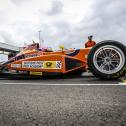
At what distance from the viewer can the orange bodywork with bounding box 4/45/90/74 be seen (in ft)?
23.8

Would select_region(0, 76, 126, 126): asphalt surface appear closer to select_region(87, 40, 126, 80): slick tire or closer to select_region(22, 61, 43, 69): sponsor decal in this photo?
select_region(87, 40, 126, 80): slick tire

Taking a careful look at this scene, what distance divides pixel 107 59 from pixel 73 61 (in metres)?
1.09

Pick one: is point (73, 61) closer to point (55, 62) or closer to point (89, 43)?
point (55, 62)

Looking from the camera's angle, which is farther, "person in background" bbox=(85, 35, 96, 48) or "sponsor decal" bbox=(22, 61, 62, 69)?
"person in background" bbox=(85, 35, 96, 48)

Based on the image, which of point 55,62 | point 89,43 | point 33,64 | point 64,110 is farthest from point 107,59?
point 64,110

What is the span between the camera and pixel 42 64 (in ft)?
24.3

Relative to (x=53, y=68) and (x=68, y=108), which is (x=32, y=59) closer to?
(x=53, y=68)

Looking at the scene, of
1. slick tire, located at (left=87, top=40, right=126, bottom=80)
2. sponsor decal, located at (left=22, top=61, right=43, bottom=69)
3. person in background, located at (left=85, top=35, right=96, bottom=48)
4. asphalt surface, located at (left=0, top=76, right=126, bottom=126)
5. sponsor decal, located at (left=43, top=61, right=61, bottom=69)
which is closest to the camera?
asphalt surface, located at (left=0, top=76, right=126, bottom=126)

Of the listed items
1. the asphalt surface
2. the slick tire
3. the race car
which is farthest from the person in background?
the asphalt surface

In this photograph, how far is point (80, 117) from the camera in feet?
8.51

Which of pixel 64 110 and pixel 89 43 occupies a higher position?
pixel 89 43

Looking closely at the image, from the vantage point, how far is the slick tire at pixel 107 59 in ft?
21.1

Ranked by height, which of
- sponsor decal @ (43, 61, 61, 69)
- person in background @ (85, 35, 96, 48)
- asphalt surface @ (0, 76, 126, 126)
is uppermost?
person in background @ (85, 35, 96, 48)

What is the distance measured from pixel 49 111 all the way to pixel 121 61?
392 centimetres
